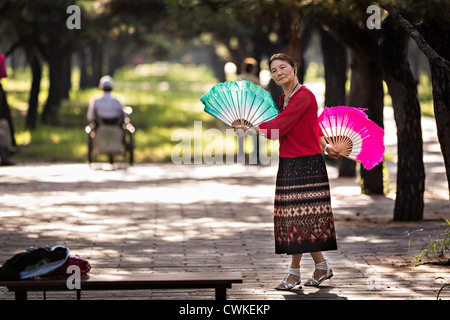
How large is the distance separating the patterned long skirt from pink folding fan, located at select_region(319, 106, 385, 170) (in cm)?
32

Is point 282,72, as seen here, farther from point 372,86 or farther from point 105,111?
point 105,111

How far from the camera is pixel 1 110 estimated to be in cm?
1769

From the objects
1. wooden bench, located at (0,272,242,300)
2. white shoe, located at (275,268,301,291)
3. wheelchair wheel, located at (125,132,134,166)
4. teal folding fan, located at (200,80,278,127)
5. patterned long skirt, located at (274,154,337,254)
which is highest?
teal folding fan, located at (200,80,278,127)

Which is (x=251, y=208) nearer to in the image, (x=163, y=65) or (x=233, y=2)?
(x=233, y=2)

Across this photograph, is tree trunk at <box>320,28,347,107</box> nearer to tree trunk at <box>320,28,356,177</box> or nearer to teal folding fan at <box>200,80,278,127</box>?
tree trunk at <box>320,28,356,177</box>

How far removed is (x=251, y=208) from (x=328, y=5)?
3.03 metres

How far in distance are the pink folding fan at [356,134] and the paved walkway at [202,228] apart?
3.48 ft

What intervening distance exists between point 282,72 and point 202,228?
13.9ft

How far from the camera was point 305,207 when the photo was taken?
7254 mm

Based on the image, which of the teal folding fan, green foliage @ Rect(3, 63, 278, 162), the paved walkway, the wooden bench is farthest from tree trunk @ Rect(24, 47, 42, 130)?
the wooden bench

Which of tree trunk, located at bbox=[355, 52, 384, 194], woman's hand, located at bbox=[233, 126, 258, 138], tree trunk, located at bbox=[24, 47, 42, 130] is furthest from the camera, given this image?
tree trunk, located at bbox=[24, 47, 42, 130]

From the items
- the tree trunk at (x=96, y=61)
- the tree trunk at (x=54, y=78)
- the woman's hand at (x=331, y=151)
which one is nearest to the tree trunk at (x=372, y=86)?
the woman's hand at (x=331, y=151)

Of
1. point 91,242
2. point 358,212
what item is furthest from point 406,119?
point 91,242

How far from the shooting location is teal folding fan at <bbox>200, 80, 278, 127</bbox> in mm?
7062
